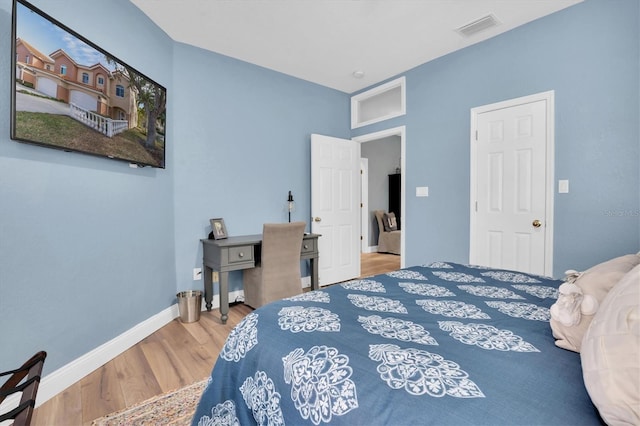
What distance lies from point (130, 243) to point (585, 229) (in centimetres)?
364

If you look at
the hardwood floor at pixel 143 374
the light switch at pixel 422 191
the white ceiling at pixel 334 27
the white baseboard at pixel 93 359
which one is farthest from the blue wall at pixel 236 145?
the light switch at pixel 422 191

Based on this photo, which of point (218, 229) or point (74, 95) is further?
point (218, 229)

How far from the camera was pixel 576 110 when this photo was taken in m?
2.51

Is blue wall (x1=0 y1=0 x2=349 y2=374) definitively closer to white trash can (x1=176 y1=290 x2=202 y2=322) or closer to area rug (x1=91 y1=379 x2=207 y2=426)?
white trash can (x1=176 y1=290 x2=202 y2=322)

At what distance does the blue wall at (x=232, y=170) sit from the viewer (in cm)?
173

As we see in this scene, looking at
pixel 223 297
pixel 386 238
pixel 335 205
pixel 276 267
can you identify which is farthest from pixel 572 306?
pixel 386 238

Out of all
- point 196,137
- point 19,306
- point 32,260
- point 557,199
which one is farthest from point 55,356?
point 557,199

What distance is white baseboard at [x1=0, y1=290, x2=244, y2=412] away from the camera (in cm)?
171

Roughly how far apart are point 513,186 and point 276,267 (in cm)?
240

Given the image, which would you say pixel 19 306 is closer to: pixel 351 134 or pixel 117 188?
pixel 117 188

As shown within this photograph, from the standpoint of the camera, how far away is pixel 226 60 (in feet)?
11.0

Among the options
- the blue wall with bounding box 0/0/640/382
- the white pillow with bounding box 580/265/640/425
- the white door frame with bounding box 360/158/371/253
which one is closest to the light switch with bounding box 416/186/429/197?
the blue wall with bounding box 0/0/640/382

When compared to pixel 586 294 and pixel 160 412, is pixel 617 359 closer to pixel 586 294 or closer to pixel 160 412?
pixel 586 294

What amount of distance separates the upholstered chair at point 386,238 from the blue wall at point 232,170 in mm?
2848
